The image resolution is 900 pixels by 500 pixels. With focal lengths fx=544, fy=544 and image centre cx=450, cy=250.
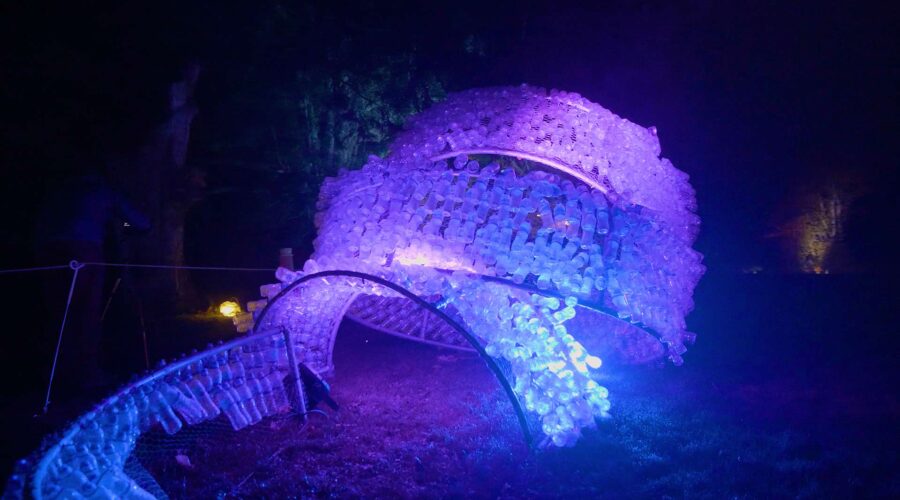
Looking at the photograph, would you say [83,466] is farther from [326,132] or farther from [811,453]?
[326,132]

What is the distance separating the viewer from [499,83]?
33.9 ft

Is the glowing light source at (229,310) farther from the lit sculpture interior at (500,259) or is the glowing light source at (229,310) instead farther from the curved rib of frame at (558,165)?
the curved rib of frame at (558,165)

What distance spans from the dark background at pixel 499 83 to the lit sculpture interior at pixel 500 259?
2.49 meters

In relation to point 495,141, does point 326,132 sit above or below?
above

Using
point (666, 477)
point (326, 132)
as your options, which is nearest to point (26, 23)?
point (326, 132)

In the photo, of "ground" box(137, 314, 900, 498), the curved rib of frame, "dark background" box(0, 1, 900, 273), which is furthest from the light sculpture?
"dark background" box(0, 1, 900, 273)

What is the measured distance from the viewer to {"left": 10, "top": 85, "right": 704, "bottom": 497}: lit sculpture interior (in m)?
3.68

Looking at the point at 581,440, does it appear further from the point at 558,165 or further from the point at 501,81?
the point at 501,81

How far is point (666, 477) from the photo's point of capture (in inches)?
148

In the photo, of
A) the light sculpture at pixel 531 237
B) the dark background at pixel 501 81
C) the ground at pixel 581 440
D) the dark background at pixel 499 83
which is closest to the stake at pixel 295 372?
the ground at pixel 581 440

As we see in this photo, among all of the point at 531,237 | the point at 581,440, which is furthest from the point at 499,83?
the point at 581,440

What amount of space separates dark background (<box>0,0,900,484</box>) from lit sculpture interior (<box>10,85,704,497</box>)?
2.49 metres

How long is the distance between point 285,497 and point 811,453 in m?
3.84

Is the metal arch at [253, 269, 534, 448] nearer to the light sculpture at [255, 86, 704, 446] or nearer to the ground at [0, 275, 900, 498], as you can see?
the light sculpture at [255, 86, 704, 446]
